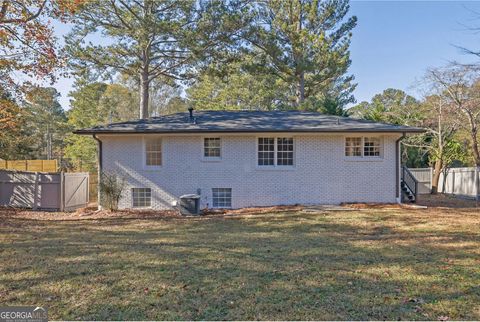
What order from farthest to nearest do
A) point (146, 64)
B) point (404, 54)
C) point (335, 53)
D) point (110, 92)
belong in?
point (110, 92) < point (335, 53) < point (146, 64) < point (404, 54)

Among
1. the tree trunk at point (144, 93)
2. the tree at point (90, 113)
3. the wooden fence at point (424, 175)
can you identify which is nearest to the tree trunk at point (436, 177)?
the wooden fence at point (424, 175)

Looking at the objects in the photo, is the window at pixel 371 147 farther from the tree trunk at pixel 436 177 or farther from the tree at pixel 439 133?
the tree trunk at pixel 436 177

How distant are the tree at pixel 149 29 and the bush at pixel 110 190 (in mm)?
8009

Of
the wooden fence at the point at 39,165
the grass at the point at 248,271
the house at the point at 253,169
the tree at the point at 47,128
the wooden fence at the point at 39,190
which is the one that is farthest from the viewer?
the tree at the point at 47,128

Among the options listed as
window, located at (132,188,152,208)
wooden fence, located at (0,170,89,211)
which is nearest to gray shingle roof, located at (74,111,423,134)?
window, located at (132,188,152,208)

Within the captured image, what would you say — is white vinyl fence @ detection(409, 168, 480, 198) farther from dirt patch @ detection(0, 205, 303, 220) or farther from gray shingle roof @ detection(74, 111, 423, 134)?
dirt patch @ detection(0, 205, 303, 220)

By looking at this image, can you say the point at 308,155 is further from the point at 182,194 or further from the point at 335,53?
the point at 335,53

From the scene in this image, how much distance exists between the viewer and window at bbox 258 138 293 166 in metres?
13.4

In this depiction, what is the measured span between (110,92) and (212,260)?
34.7 meters

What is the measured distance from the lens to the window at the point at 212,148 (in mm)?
13406

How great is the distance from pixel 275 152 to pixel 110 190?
6.58 metres

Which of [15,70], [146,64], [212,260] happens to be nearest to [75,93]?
[146,64]

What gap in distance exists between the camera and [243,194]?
13320 mm

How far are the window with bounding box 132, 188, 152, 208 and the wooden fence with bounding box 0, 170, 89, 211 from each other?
3.23 metres
